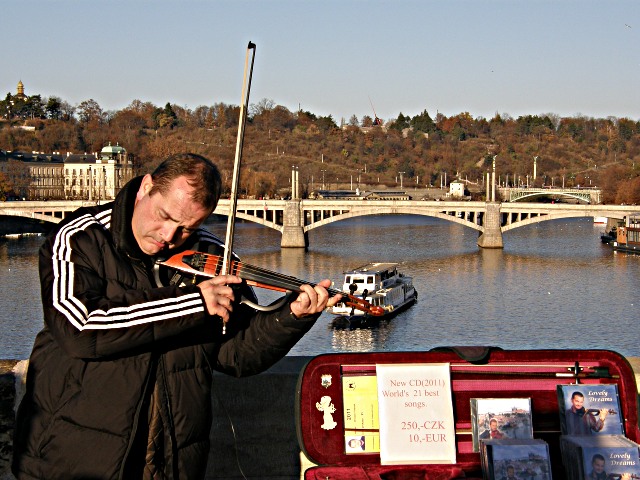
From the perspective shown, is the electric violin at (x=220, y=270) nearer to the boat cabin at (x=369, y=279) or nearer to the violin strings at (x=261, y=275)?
the violin strings at (x=261, y=275)

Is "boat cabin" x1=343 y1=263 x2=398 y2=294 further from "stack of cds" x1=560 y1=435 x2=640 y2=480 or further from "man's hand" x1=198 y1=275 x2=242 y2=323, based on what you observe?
"man's hand" x1=198 y1=275 x2=242 y2=323

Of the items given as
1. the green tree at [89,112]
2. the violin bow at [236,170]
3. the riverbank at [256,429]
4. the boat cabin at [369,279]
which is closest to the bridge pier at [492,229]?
A: the boat cabin at [369,279]

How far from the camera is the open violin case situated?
2.76 metres

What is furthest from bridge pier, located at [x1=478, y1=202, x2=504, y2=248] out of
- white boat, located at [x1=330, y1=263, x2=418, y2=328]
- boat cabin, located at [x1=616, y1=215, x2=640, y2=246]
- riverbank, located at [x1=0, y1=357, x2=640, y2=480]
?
riverbank, located at [x1=0, y1=357, x2=640, y2=480]

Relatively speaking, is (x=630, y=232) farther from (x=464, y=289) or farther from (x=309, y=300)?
(x=309, y=300)

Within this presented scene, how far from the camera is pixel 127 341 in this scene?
6.75 feet

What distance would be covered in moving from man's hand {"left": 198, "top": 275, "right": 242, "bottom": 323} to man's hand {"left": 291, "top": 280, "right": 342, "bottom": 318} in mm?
205

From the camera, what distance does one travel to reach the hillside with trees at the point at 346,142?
308 ft

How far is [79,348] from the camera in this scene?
2.06 m

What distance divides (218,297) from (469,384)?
38.1 inches

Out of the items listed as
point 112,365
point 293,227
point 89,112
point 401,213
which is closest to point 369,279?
point 401,213

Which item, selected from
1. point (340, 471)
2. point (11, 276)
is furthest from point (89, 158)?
point (340, 471)

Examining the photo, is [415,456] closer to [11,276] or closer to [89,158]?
[11,276]

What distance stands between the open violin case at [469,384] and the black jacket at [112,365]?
0.53 meters
